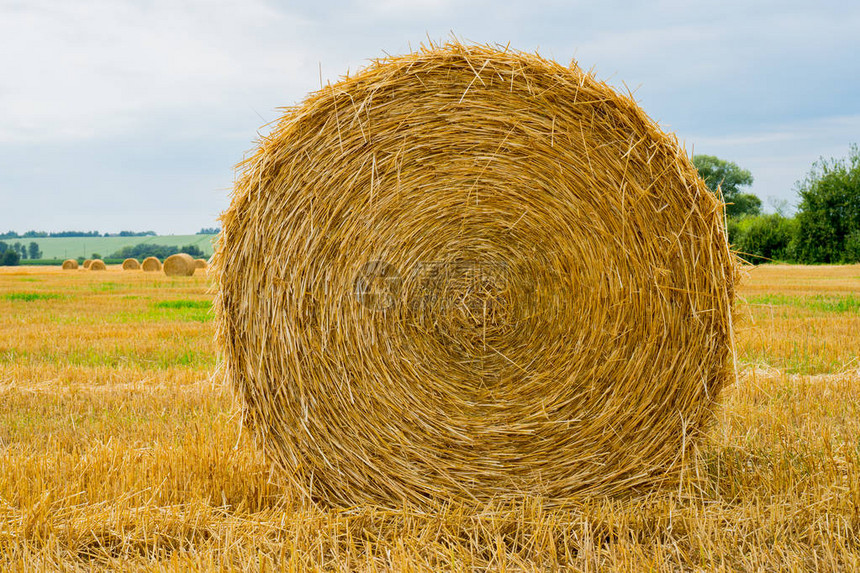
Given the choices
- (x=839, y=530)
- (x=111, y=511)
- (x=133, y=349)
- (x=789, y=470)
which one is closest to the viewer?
(x=839, y=530)

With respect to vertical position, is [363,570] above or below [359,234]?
below

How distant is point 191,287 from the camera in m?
19.2

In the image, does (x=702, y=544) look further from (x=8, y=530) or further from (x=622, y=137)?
(x=8, y=530)

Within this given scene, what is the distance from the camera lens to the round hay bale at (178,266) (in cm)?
2509

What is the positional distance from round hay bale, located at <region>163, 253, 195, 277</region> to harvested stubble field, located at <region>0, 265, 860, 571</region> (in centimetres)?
2029

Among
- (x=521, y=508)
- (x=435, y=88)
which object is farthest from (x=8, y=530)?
(x=435, y=88)

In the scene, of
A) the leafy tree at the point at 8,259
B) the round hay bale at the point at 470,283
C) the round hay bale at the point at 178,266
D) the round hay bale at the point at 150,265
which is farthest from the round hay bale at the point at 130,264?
the round hay bale at the point at 470,283

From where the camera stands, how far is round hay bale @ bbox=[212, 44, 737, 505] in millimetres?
3301

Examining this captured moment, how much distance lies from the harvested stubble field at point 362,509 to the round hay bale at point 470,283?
28 cm

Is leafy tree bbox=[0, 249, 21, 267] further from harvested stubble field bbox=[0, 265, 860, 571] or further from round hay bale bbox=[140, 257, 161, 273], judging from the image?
harvested stubble field bbox=[0, 265, 860, 571]

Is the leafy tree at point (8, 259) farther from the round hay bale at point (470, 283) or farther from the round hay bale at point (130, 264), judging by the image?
the round hay bale at point (470, 283)

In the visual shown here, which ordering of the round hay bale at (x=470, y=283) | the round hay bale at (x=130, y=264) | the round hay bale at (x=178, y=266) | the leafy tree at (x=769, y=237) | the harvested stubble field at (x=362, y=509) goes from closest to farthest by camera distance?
the harvested stubble field at (x=362, y=509)
the round hay bale at (x=470, y=283)
the round hay bale at (x=178, y=266)
the round hay bale at (x=130, y=264)
the leafy tree at (x=769, y=237)

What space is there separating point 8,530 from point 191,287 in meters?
16.8

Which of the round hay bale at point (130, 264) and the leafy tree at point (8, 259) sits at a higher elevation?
the leafy tree at point (8, 259)
